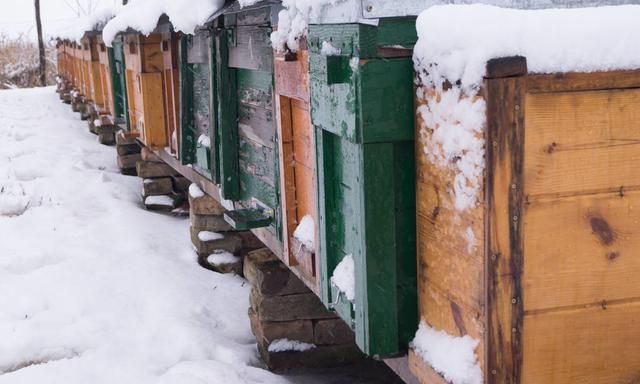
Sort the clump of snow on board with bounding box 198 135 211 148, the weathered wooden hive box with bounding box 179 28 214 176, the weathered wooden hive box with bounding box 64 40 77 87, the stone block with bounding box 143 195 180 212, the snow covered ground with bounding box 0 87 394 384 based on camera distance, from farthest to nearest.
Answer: the weathered wooden hive box with bounding box 64 40 77 87, the stone block with bounding box 143 195 180 212, the clump of snow on board with bounding box 198 135 211 148, the weathered wooden hive box with bounding box 179 28 214 176, the snow covered ground with bounding box 0 87 394 384

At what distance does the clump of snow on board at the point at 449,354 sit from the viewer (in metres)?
2.04

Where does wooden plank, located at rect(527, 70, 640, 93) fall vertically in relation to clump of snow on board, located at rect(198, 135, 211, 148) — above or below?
above

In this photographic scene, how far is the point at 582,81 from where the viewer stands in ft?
6.35

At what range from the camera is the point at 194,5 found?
13.5 feet

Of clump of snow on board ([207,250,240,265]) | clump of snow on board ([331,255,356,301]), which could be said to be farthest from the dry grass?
clump of snow on board ([331,255,356,301])

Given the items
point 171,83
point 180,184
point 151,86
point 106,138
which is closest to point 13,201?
point 180,184

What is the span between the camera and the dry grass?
26809 millimetres

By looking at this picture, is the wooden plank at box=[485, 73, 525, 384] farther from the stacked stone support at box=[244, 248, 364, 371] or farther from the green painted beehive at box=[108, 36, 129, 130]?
the green painted beehive at box=[108, 36, 129, 130]

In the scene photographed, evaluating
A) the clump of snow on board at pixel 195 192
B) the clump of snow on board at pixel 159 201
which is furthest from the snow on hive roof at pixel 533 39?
the clump of snow on board at pixel 159 201

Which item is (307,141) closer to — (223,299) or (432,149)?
(432,149)

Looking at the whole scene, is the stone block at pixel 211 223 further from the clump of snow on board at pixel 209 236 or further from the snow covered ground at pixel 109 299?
the snow covered ground at pixel 109 299

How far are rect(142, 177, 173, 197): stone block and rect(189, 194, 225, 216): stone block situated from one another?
2.34 metres

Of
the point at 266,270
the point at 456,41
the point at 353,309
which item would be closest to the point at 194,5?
the point at 266,270

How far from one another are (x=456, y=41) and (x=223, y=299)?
4.57m
